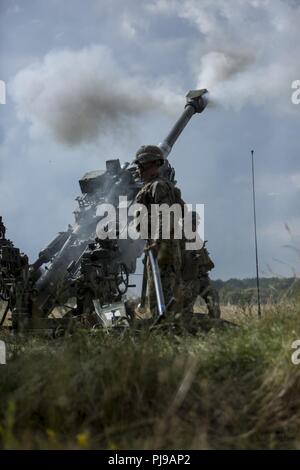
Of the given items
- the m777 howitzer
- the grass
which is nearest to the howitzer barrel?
the m777 howitzer

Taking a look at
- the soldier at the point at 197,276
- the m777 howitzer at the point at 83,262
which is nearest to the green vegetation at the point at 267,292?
the soldier at the point at 197,276

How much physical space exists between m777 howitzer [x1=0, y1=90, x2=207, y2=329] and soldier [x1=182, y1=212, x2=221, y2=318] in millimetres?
1885

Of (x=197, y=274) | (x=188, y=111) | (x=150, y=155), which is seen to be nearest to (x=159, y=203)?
(x=150, y=155)

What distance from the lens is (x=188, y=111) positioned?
15.1 m

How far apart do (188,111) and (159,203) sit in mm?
7521

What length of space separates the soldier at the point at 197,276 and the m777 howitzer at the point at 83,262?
189 cm

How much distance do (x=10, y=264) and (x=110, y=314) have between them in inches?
163

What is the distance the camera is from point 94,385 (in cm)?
427

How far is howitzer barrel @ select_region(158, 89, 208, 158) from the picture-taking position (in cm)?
1402

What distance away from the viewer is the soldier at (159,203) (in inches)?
306

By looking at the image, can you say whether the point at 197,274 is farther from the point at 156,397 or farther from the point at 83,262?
the point at 156,397

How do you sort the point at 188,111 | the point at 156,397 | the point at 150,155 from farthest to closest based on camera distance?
the point at 188,111 → the point at 150,155 → the point at 156,397

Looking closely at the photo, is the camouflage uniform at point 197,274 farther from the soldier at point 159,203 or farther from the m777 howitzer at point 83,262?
the m777 howitzer at point 83,262
